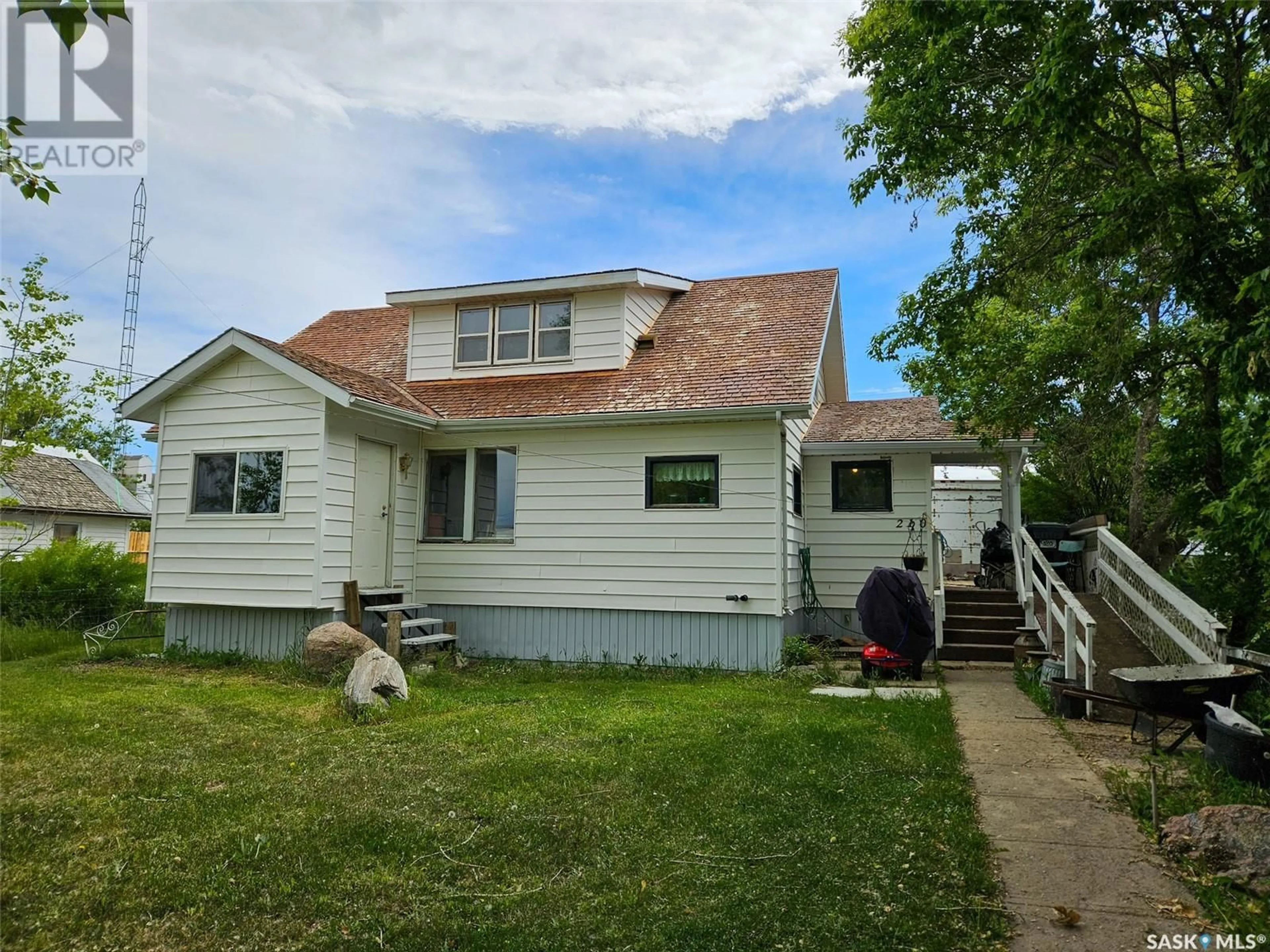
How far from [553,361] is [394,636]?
17.0 feet

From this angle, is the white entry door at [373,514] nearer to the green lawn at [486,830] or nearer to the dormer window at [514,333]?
the dormer window at [514,333]

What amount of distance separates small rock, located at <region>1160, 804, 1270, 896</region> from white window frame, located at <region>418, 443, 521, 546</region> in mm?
8810

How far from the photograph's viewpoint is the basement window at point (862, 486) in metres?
12.5

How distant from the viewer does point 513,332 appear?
1308 cm

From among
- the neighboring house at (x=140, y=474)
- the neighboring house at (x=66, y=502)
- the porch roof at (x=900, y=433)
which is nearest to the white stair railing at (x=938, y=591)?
the porch roof at (x=900, y=433)

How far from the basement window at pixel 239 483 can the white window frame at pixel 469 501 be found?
2248 millimetres

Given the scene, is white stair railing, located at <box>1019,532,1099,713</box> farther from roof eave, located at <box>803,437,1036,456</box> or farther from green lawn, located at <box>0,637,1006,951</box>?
green lawn, located at <box>0,637,1006,951</box>

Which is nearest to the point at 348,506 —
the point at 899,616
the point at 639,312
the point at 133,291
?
the point at 639,312

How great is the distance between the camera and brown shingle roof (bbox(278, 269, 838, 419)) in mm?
10898

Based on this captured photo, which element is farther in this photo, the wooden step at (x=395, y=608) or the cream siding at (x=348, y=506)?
the wooden step at (x=395, y=608)

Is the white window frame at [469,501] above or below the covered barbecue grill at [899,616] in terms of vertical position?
above

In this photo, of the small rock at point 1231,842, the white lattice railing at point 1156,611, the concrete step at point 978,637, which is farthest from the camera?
the concrete step at point 978,637

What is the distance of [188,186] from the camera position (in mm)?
9422

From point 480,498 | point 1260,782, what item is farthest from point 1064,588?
point 480,498
